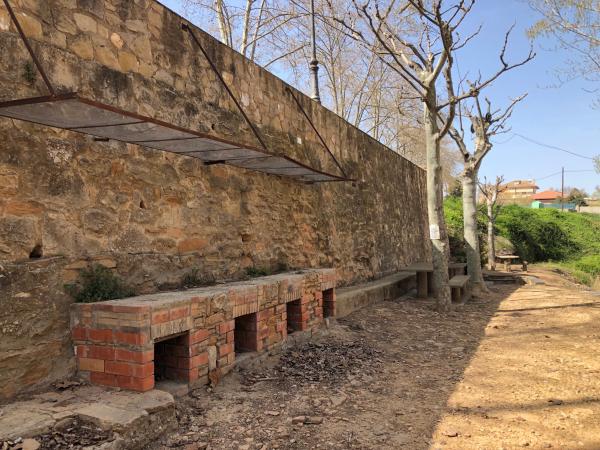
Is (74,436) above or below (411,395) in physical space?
above

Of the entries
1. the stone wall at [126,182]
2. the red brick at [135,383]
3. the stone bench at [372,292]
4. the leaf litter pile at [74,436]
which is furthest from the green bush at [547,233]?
the leaf litter pile at [74,436]

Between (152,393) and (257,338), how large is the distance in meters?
1.36

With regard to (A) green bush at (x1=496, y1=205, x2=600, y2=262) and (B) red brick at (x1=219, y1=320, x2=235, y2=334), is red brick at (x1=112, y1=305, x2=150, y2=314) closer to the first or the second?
(B) red brick at (x1=219, y1=320, x2=235, y2=334)

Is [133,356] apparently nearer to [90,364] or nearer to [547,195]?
[90,364]

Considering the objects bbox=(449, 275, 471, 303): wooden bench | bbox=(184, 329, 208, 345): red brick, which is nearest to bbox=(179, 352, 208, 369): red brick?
bbox=(184, 329, 208, 345): red brick

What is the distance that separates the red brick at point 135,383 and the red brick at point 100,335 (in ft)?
0.82

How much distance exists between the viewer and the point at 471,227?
35.6ft

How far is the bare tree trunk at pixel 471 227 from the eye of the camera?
1052cm

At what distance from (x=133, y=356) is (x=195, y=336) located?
53 cm

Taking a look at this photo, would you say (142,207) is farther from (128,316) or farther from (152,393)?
(152,393)

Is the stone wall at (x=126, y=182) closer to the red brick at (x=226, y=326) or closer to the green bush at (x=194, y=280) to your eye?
the green bush at (x=194, y=280)

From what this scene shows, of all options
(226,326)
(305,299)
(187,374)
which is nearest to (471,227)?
(305,299)

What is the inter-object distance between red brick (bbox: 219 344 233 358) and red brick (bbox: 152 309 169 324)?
693 mm

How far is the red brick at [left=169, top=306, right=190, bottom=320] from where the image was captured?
3146mm
